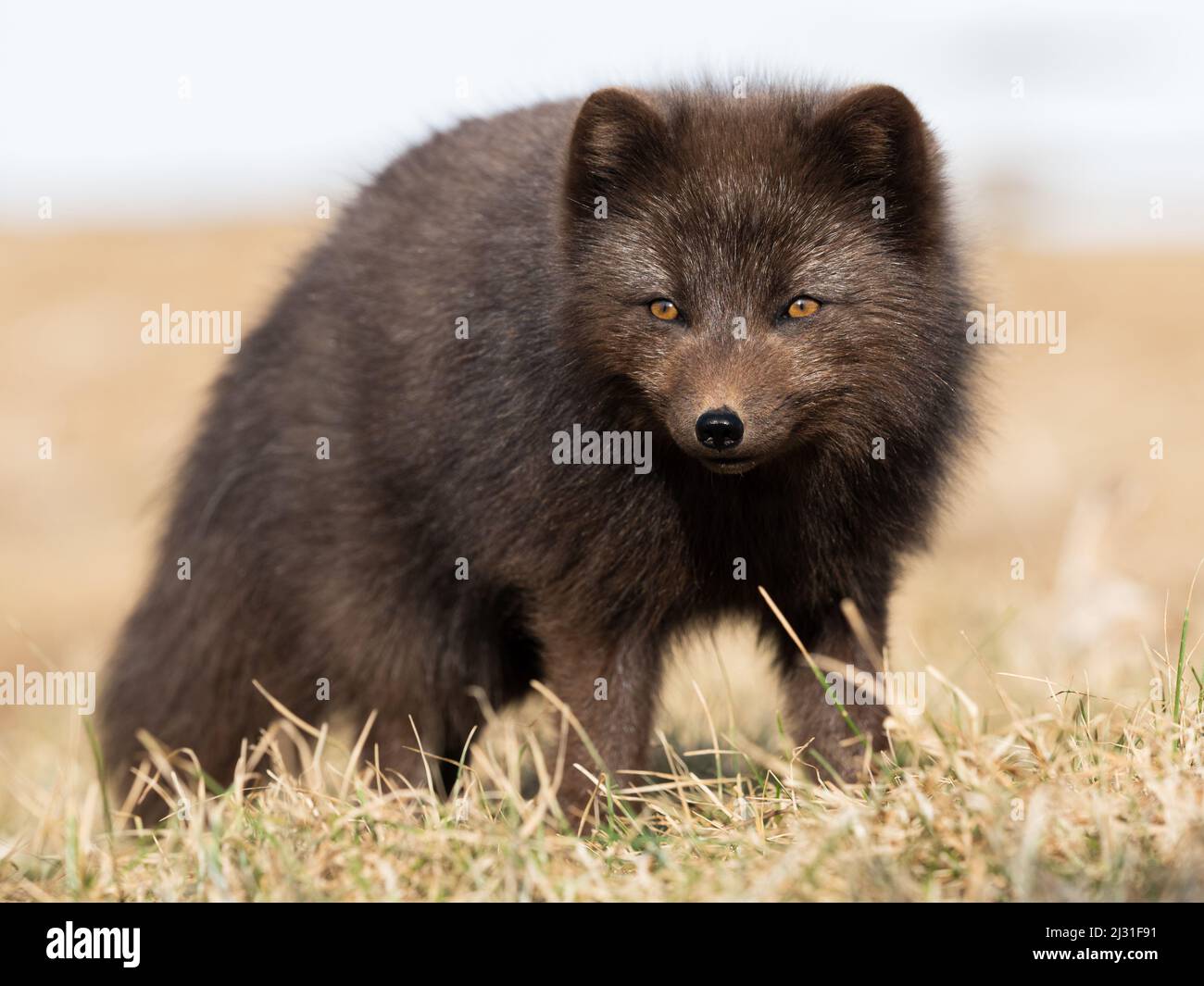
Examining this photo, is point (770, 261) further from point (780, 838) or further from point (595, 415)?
point (780, 838)

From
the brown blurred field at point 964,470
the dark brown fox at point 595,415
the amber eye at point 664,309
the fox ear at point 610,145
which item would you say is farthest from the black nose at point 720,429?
the brown blurred field at point 964,470

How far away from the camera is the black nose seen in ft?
14.2

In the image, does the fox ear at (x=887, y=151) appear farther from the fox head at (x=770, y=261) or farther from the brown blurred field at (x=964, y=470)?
the brown blurred field at (x=964, y=470)

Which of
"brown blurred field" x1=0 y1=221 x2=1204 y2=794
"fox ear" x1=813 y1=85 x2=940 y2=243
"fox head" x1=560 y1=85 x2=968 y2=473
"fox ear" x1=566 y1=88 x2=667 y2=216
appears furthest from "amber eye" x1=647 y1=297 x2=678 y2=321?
"brown blurred field" x1=0 y1=221 x2=1204 y2=794

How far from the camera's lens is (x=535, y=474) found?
197 inches

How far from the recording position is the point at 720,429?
4344 millimetres

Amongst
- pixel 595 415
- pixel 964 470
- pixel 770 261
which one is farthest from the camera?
pixel 964 470

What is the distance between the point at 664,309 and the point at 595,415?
1.49 ft

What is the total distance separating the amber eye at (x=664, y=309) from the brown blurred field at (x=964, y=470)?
52.9 inches

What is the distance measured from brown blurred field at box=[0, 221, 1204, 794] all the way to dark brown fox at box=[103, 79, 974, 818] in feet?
1.92

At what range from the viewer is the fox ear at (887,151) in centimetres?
457

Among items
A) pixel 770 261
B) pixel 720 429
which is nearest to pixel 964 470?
pixel 770 261
